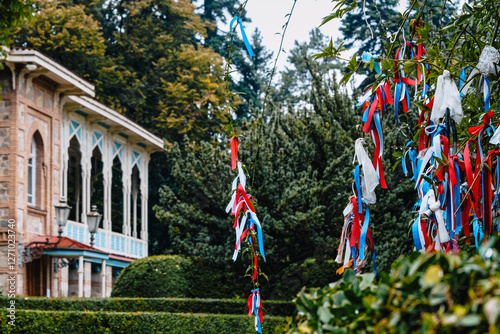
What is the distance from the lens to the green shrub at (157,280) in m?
15.3

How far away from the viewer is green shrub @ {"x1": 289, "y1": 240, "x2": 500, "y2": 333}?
1306 millimetres

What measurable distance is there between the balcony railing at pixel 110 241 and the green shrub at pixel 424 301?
17.8 meters

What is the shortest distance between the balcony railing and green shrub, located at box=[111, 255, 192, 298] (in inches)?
157

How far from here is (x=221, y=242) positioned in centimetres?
1480

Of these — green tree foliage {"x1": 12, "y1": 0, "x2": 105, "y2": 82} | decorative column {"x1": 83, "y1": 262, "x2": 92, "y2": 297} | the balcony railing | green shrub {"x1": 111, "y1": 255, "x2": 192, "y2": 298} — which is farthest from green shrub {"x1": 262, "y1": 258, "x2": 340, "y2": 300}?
green tree foliage {"x1": 12, "y1": 0, "x2": 105, "y2": 82}

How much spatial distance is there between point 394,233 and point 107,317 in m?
5.27

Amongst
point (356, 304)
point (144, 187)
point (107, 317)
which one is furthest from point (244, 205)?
point (144, 187)

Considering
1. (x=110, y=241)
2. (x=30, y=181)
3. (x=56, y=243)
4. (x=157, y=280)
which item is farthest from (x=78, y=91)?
(x=157, y=280)

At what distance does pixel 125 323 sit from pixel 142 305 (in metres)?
2.26

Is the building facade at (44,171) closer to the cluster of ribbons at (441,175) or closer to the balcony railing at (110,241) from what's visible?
the balcony railing at (110,241)

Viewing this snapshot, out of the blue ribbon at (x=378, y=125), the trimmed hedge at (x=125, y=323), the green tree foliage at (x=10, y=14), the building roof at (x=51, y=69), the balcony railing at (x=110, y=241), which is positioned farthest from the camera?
the balcony railing at (x=110, y=241)

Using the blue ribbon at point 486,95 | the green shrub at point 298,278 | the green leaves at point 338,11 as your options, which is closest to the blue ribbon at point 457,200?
the blue ribbon at point 486,95

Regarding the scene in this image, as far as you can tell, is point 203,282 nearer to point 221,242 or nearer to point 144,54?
point 221,242

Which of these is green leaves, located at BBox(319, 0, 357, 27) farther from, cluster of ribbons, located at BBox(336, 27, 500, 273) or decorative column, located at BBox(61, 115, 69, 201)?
decorative column, located at BBox(61, 115, 69, 201)
